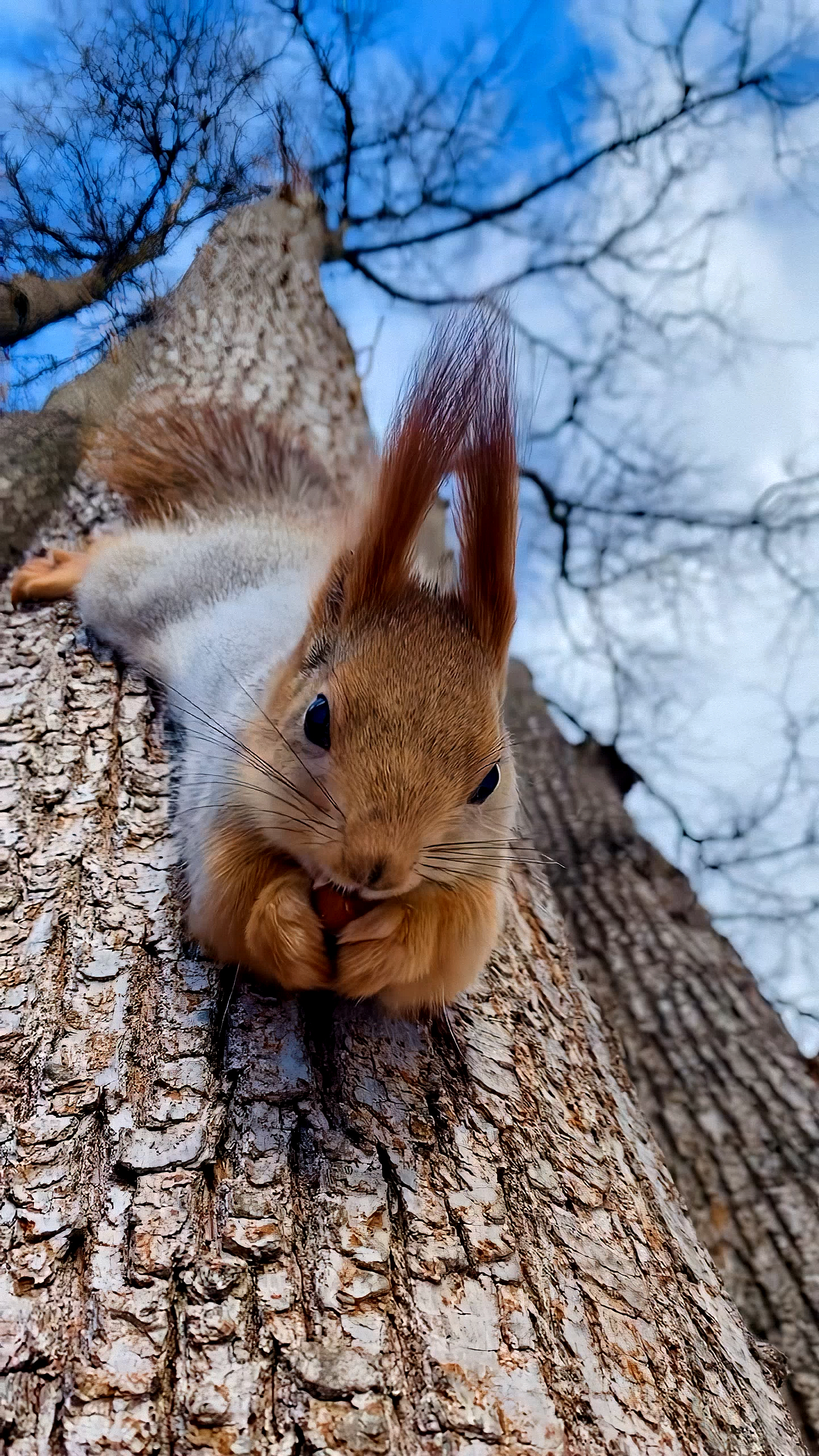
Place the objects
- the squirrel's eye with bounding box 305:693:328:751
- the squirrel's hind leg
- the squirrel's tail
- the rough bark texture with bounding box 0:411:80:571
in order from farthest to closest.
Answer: the squirrel's tail
the squirrel's hind leg
the rough bark texture with bounding box 0:411:80:571
the squirrel's eye with bounding box 305:693:328:751

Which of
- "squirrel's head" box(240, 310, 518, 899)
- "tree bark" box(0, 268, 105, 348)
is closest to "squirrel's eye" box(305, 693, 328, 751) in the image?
"squirrel's head" box(240, 310, 518, 899)

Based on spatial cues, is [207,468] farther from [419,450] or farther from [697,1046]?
[697,1046]

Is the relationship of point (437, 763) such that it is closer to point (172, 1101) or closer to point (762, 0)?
point (172, 1101)

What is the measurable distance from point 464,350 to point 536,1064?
85 cm

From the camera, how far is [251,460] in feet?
5.98

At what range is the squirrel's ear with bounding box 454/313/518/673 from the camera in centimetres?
100

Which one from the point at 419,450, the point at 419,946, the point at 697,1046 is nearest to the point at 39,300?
the point at 419,450

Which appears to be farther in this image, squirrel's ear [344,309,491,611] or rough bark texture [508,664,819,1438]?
rough bark texture [508,664,819,1438]

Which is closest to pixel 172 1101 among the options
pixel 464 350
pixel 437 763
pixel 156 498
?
pixel 437 763

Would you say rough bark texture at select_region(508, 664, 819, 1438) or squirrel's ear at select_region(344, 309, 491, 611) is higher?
squirrel's ear at select_region(344, 309, 491, 611)

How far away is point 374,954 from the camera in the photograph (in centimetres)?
96

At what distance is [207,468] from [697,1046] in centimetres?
158

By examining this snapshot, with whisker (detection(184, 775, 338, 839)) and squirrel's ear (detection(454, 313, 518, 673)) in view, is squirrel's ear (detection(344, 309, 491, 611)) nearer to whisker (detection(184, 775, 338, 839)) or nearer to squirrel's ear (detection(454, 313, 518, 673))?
squirrel's ear (detection(454, 313, 518, 673))

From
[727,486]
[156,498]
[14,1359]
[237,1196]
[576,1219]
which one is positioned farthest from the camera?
[727,486]
